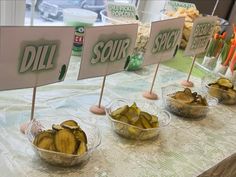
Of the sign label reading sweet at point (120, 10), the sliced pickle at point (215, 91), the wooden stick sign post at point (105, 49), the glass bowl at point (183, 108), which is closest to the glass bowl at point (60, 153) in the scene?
the wooden stick sign post at point (105, 49)

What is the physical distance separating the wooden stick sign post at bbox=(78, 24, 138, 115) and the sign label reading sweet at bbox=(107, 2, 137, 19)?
498 mm

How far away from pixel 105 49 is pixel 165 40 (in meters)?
0.23

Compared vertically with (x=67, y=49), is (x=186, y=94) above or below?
below

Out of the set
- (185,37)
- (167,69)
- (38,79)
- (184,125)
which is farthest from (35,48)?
(185,37)

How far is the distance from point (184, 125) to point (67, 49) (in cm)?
35

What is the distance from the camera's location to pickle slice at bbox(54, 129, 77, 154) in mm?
548

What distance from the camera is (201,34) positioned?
99cm

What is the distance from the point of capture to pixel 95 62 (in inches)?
27.4

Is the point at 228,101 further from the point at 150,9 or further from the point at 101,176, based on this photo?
the point at 150,9

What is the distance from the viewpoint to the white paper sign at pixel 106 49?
0.65 meters

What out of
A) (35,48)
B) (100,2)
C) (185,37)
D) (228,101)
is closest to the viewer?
(35,48)

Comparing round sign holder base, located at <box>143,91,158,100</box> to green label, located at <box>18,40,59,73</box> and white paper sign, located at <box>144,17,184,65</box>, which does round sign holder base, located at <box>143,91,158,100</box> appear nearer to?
white paper sign, located at <box>144,17,184,65</box>

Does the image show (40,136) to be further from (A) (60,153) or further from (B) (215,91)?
(B) (215,91)

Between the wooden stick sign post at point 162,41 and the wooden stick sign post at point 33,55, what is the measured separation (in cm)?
26
